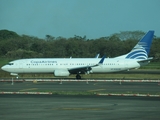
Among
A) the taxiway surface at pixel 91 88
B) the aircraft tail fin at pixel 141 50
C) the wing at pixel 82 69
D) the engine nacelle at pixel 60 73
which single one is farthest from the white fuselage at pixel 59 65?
the taxiway surface at pixel 91 88

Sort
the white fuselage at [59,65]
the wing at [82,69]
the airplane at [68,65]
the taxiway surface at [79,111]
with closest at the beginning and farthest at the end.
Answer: the taxiway surface at [79,111]
the wing at [82,69]
the airplane at [68,65]
the white fuselage at [59,65]

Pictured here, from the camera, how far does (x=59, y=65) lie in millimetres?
53094

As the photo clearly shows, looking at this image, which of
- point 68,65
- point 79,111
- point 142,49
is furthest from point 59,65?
point 79,111

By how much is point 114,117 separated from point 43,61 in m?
37.7

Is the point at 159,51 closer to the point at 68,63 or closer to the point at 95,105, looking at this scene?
the point at 68,63

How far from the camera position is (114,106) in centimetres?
1962

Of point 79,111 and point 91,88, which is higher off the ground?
point 91,88

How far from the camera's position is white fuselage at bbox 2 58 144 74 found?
173 ft

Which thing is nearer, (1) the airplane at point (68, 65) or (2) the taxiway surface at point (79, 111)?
(2) the taxiway surface at point (79, 111)

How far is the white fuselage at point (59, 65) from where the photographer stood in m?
52.7

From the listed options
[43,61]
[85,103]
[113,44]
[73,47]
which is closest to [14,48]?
[73,47]

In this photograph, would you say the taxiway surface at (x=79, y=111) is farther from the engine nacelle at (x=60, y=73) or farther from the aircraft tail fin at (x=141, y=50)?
the aircraft tail fin at (x=141, y=50)

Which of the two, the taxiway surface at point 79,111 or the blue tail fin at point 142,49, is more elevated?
the blue tail fin at point 142,49

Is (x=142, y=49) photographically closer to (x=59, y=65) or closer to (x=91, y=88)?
(x=59, y=65)
